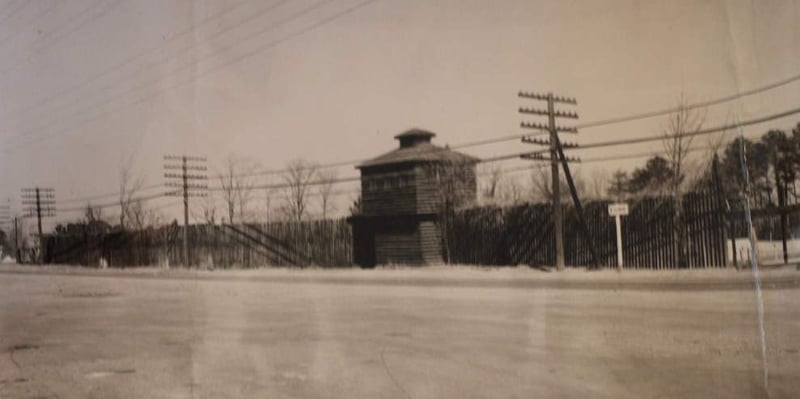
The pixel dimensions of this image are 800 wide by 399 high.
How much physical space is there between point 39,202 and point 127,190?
0.33 m

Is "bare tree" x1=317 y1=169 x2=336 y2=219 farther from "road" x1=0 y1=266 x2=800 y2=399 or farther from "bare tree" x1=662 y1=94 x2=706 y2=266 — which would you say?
"bare tree" x1=662 y1=94 x2=706 y2=266

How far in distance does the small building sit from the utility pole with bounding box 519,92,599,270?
9.6 inches

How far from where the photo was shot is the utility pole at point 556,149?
6.54ft

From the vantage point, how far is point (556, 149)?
2084 mm

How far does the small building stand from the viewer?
2.17 metres

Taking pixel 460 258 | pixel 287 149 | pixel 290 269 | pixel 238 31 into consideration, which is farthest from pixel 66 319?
pixel 460 258

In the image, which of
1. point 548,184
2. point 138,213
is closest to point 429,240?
point 548,184

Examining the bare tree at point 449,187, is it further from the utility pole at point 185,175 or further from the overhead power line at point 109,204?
the overhead power line at point 109,204

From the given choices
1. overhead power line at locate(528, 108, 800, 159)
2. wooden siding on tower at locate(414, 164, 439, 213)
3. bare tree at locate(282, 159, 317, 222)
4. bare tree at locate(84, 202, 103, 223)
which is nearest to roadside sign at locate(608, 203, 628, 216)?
overhead power line at locate(528, 108, 800, 159)

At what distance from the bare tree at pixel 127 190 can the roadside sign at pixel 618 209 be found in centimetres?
166

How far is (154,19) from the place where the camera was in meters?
2.24

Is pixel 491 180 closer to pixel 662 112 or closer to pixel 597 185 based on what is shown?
pixel 597 185

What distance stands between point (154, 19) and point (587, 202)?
160cm

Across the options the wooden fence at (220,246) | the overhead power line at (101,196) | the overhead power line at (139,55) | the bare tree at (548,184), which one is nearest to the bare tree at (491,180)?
the bare tree at (548,184)
